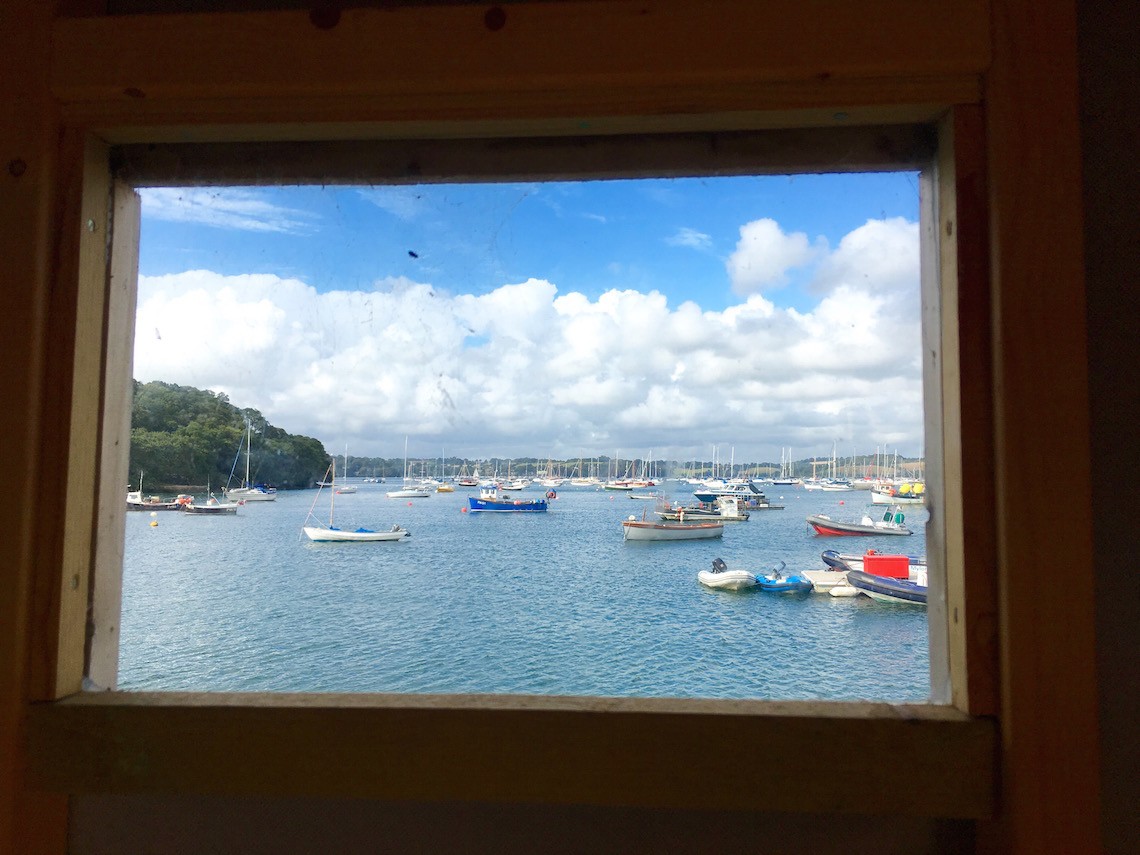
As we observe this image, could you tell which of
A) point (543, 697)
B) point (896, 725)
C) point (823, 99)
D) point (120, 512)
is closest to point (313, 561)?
point (120, 512)

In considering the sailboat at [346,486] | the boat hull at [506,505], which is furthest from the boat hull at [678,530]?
the sailboat at [346,486]

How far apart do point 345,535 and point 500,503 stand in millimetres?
333

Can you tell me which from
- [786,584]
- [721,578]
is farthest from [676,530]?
[786,584]

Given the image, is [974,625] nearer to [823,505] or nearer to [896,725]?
[896,725]

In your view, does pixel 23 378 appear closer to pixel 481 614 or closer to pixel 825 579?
pixel 481 614

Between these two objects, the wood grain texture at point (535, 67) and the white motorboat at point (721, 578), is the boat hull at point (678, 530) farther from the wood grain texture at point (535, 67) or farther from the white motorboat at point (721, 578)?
the wood grain texture at point (535, 67)

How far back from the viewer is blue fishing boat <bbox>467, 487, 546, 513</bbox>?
1.28 metres

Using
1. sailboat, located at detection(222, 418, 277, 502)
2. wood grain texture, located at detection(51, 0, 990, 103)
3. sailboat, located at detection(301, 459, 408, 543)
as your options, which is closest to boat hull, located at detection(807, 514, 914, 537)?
wood grain texture, located at detection(51, 0, 990, 103)

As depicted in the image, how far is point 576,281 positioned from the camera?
1009mm

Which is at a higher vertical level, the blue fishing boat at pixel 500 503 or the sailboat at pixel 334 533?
the blue fishing boat at pixel 500 503

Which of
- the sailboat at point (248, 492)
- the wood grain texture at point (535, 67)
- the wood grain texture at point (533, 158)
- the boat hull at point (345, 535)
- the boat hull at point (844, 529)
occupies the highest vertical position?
the wood grain texture at point (535, 67)

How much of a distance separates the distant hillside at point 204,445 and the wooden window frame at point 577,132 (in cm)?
15

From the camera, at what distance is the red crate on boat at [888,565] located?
37.7 inches

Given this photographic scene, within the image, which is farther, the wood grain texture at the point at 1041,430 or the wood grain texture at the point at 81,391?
the wood grain texture at the point at 81,391
